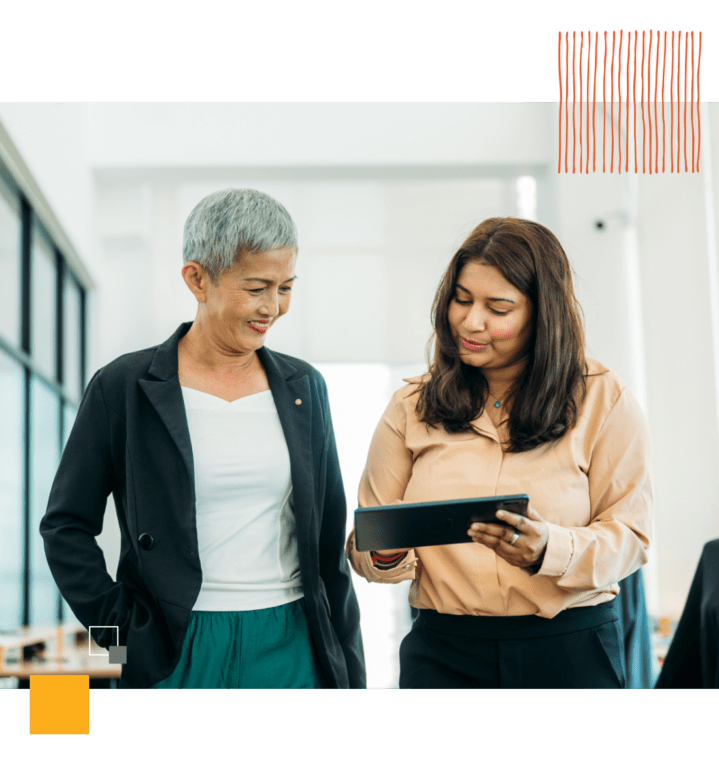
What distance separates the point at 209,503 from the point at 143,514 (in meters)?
0.16

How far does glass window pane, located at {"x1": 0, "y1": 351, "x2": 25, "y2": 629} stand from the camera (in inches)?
93.7

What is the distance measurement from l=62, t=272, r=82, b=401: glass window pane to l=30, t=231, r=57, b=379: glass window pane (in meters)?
0.07

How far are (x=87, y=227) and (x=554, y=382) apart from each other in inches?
63.3

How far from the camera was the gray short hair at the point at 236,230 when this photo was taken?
5.96 feet

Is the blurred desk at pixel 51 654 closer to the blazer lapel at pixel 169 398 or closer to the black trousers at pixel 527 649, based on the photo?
the blazer lapel at pixel 169 398

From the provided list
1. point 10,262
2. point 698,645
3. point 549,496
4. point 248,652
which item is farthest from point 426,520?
point 10,262

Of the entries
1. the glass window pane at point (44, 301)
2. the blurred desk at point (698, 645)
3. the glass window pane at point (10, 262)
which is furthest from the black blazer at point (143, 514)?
the glass window pane at point (44, 301)

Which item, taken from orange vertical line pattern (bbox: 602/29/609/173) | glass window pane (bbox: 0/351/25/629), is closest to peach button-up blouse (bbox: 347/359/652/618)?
orange vertical line pattern (bbox: 602/29/609/173)

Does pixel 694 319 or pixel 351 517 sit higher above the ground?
pixel 694 319

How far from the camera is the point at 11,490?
8.57ft

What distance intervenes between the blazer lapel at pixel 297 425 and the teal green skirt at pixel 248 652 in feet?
0.60
